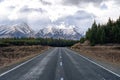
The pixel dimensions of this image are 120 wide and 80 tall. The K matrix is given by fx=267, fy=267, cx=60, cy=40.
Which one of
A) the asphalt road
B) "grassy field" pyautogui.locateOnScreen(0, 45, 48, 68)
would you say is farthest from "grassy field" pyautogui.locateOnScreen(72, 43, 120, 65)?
"grassy field" pyautogui.locateOnScreen(0, 45, 48, 68)

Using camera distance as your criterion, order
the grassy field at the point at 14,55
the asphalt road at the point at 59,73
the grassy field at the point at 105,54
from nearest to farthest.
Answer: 1. the asphalt road at the point at 59,73
2. the grassy field at the point at 14,55
3. the grassy field at the point at 105,54

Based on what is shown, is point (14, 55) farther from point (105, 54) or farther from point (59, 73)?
point (59, 73)

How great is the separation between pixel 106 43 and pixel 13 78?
364 feet

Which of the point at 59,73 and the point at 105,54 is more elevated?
the point at 59,73

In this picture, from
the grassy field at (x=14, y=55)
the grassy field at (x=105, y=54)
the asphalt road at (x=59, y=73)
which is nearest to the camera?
the asphalt road at (x=59, y=73)

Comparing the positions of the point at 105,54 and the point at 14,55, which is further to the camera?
the point at 14,55

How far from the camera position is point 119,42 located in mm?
116188

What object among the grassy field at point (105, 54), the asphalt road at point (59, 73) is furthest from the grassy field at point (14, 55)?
the grassy field at point (105, 54)

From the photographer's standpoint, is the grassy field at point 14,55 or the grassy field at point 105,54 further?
the grassy field at point 105,54

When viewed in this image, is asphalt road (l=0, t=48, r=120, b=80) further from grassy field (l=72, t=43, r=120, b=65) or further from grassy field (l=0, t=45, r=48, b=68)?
grassy field (l=72, t=43, r=120, b=65)

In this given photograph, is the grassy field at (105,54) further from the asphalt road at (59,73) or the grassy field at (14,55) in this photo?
the grassy field at (14,55)

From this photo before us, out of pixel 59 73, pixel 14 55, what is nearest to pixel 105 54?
pixel 14 55

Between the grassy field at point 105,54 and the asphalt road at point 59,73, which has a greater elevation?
the asphalt road at point 59,73

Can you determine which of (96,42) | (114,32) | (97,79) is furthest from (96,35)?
(97,79)
